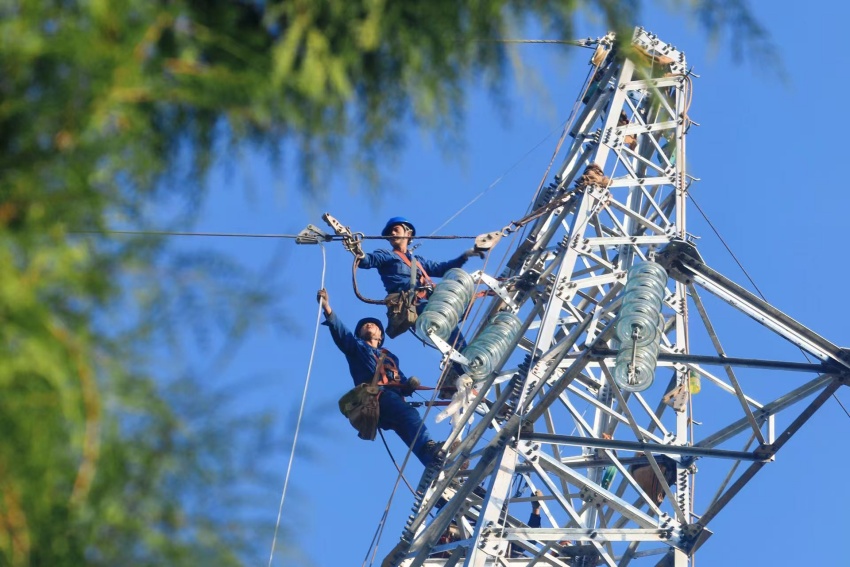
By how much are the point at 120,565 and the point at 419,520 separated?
321 inches

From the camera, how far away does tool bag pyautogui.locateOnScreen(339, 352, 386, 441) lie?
13.4m

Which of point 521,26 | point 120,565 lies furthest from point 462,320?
point 120,565

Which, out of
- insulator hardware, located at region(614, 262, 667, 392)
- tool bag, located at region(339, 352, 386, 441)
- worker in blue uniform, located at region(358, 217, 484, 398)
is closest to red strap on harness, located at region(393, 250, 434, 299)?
worker in blue uniform, located at region(358, 217, 484, 398)

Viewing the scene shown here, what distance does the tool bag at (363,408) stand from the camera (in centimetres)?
1342

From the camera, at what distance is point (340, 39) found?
4219 mm

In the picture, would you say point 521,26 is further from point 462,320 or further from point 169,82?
point 462,320

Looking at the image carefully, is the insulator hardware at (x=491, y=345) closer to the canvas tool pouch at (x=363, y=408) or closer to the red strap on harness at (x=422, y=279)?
the canvas tool pouch at (x=363, y=408)

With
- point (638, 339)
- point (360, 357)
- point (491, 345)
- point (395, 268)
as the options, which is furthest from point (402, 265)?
point (638, 339)

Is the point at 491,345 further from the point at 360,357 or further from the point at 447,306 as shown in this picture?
Answer: the point at 360,357

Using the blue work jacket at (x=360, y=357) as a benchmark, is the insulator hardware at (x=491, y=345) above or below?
below

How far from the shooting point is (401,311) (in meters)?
14.2

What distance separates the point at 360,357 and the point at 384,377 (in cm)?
50

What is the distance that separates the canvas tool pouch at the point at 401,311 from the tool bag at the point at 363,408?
94cm

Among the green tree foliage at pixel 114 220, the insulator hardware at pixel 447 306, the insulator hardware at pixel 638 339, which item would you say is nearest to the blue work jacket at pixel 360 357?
the insulator hardware at pixel 447 306
